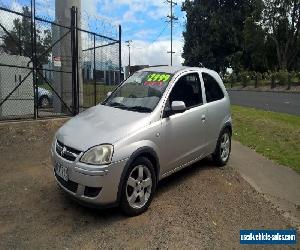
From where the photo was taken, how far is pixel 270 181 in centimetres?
692

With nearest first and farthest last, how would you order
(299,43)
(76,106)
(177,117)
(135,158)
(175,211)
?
(135,158)
(175,211)
(177,117)
(76,106)
(299,43)

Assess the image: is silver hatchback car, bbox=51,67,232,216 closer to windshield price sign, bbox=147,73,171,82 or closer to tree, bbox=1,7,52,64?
windshield price sign, bbox=147,73,171,82

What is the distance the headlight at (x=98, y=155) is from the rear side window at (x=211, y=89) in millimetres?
2693

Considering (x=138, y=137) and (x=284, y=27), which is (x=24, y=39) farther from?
(x=284, y=27)

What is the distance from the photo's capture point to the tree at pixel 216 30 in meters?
58.4

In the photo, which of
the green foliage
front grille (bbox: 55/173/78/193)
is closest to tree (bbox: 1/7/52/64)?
front grille (bbox: 55/173/78/193)

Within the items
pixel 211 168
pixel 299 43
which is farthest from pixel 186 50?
pixel 211 168

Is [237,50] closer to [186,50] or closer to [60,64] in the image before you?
[186,50]

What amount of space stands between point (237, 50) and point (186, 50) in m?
8.75

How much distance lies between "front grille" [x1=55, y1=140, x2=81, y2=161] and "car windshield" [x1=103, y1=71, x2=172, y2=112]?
1.15m

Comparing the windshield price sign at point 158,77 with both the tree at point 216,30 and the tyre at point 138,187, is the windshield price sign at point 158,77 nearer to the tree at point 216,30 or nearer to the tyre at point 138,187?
the tyre at point 138,187

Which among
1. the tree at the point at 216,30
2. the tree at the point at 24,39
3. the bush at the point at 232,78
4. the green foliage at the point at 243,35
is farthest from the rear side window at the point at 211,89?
the tree at the point at 216,30

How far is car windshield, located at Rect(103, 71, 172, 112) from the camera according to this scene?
562 cm

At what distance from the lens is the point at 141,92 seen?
595 centimetres
